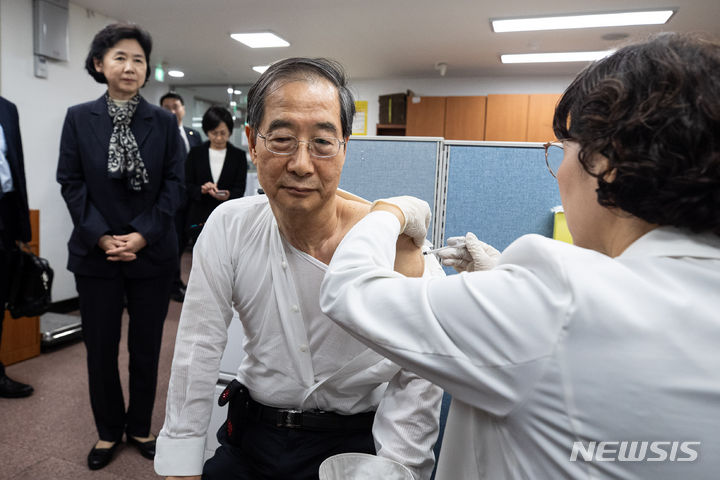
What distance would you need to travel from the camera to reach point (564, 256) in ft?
1.68

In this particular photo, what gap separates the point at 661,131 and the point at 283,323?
29.8 inches

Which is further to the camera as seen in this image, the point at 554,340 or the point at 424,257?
the point at 424,257

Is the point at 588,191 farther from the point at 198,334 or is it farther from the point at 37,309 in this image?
the point at 37,309

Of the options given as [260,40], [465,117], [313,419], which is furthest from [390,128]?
[313,419]

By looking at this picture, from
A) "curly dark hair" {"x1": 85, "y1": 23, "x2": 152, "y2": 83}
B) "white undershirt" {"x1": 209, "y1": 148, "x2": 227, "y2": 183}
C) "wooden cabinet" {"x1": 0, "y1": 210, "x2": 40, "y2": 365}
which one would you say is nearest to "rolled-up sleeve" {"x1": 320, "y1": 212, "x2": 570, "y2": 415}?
"curly dark hair" {"x1": 85, "y1": 23, "x2": 152, "y2": 83}

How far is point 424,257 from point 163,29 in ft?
17.6

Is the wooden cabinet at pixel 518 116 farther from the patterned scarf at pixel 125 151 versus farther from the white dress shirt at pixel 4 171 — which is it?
the white dress shirt at pixel 4 171

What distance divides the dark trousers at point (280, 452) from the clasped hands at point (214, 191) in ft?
8.77

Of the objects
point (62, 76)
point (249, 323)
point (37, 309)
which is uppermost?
point (62, 76)

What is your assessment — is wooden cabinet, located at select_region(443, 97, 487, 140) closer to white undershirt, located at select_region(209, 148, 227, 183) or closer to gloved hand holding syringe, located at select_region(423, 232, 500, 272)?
white undershirt, located at select_region(209, 148, 227, 183)

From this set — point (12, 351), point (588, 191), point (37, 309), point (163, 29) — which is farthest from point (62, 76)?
point (588, 191)

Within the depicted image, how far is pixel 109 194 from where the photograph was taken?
1863 millimetres

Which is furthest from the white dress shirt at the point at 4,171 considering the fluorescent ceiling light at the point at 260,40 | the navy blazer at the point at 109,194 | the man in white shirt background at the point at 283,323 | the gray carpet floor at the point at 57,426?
the fluorescent ceiling light at the point at 260,40

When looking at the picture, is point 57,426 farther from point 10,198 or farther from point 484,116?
point 484,116
